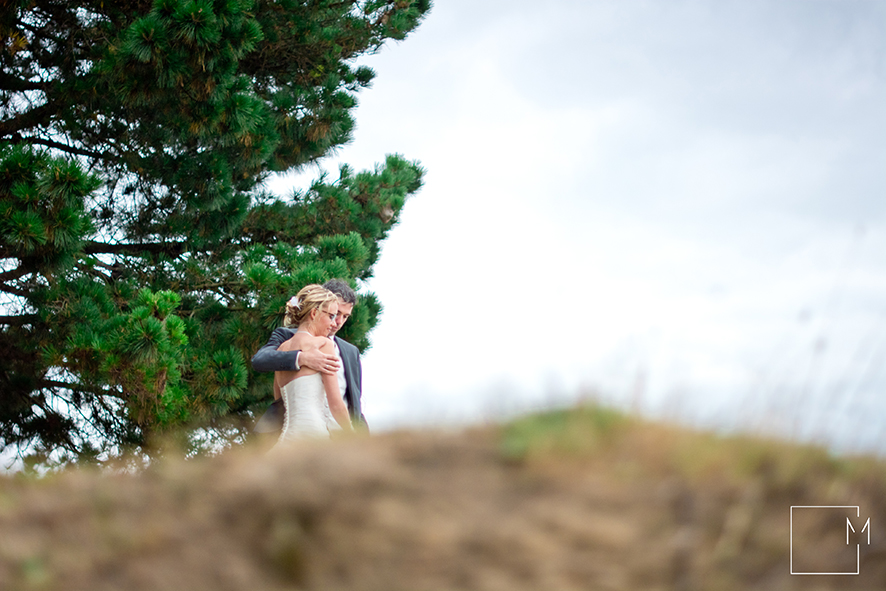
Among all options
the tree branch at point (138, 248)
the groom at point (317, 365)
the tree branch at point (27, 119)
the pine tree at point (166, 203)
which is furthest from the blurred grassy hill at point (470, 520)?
the tree branch at point (27, 119)

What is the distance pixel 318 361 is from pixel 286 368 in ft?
0.88

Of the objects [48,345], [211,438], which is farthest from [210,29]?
[211,438]

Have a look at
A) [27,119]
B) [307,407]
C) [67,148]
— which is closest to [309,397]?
[307,407]

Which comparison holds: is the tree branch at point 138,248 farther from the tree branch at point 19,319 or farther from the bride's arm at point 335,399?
the bride's arm at point 335,399

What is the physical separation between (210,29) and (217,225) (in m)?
2.82

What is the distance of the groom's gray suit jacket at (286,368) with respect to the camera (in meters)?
5.18

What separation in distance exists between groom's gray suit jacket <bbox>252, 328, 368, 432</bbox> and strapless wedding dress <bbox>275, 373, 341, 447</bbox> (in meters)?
0.17

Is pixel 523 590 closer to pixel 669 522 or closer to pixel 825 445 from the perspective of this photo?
pixel 669 522

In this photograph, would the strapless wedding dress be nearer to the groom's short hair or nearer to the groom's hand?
the groom's hand

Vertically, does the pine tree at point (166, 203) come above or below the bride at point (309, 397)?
above

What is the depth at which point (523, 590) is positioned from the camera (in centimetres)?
159

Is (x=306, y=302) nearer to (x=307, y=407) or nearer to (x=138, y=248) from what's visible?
(x=307, y=407)

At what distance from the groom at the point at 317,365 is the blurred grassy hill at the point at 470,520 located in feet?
8.79

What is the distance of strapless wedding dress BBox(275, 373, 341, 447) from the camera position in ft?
16.4
